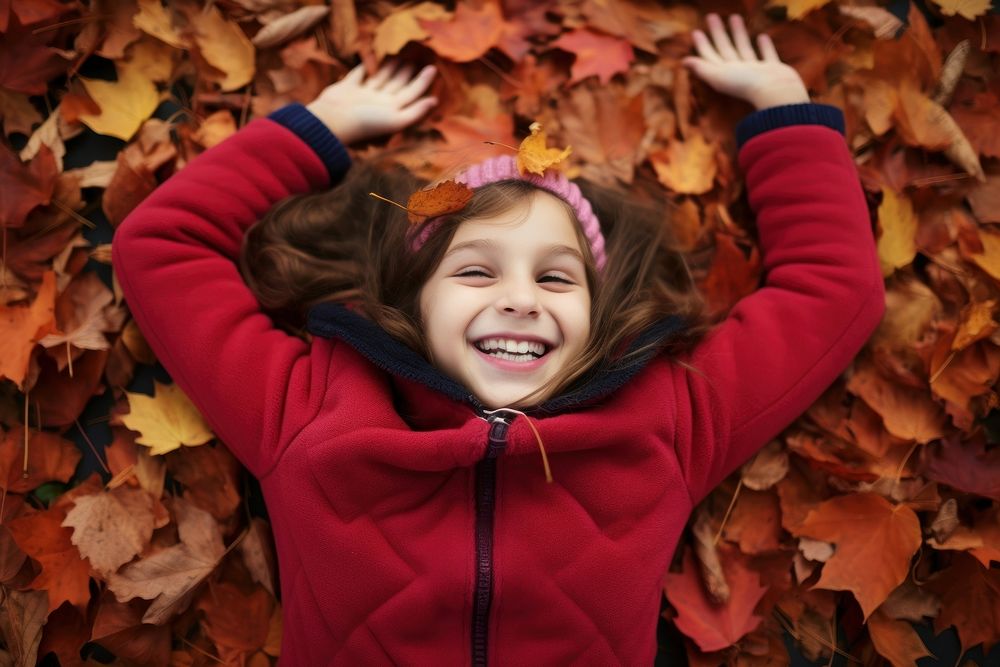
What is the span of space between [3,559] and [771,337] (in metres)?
1.78

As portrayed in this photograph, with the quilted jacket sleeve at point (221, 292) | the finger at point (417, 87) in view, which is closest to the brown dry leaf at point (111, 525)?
the quilted jacket sleeve at point (221, 292)

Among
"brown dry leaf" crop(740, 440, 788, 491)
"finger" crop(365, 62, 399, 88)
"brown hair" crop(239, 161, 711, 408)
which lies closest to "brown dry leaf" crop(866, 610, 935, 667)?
"brown dry leaf" crop(740, 440, 788, 491)

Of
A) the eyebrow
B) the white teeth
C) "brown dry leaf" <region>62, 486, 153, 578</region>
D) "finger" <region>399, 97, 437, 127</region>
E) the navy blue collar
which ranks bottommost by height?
"brown dry leaf" <region>62, 486, 153, 578</region>

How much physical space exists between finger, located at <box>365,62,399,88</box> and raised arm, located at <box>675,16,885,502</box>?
0.91 meters

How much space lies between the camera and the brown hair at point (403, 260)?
157cm

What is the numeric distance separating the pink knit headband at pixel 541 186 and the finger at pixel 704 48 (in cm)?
58

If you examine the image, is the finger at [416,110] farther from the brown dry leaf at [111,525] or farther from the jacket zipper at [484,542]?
the brown dry leaf at [111,525]

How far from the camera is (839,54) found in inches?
75.1

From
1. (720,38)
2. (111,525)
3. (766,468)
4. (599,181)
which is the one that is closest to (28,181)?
(111,525)

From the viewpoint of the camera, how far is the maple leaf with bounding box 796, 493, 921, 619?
1.67m

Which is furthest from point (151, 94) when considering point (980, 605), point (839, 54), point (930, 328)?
point (980, 605)

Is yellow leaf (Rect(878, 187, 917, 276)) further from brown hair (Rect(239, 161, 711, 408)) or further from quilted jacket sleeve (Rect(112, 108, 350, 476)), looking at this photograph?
quilted jacket sleeve (Rect(112, 108, 350, 476))

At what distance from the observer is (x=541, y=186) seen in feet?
5.25

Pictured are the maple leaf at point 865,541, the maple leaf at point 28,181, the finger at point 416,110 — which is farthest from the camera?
the finger at point 416,110
